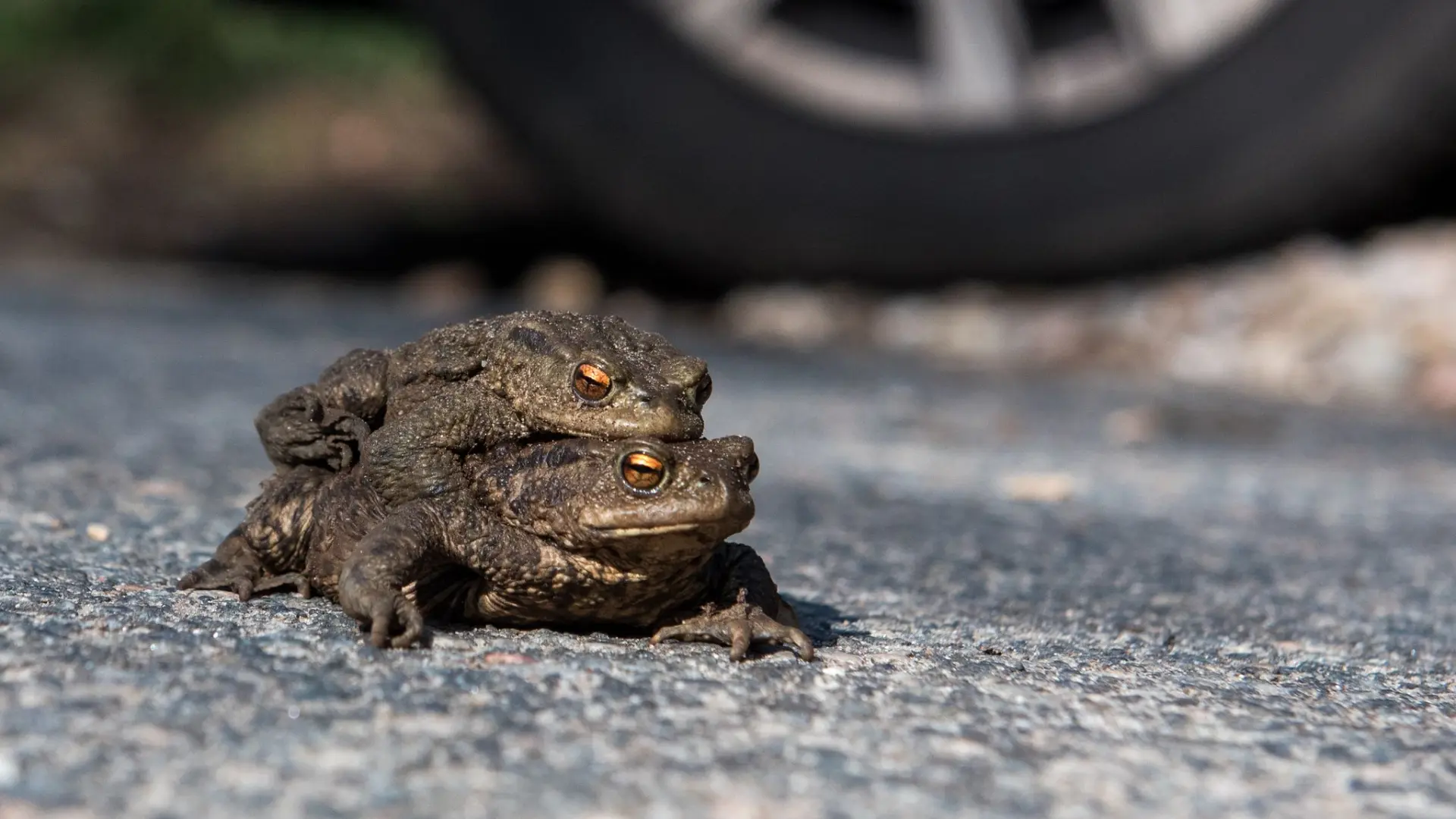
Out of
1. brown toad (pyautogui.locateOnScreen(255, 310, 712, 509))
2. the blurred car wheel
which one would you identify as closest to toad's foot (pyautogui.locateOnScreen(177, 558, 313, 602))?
brown toad (pyautogui.locateOnScreen(255, 310, 712, 509))

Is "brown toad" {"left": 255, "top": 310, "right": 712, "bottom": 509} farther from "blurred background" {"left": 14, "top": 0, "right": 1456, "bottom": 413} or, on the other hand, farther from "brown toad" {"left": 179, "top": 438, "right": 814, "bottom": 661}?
"blurred background" {"left": 14, "top": 0, "right": 1456, "bottom": 413}

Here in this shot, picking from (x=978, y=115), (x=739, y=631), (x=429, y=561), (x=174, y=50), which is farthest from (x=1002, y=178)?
(x=174, y=50)

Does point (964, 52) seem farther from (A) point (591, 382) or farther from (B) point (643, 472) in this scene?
(B) point (643, 472)

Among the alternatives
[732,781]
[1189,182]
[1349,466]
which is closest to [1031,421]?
[1349,466]

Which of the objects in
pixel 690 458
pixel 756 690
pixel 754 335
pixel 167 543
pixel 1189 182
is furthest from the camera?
pixel 754 335

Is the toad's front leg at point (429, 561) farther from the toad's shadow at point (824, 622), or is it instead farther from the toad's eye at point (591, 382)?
the toad's shadow at point (824, 622)

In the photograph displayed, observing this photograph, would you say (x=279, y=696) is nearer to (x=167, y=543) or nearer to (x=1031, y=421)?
(x=167, y=543)
